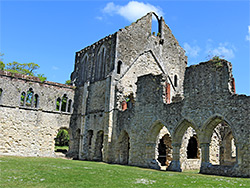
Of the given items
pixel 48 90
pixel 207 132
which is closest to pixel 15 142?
pixel 48 90

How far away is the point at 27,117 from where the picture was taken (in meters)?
24.4

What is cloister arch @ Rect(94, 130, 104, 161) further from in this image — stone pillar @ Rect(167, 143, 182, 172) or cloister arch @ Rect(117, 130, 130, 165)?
stone pillar @ Rect(167, 143, 182, 172)

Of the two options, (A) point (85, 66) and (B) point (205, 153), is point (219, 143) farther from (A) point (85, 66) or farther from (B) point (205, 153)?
(A) point (85, 66)

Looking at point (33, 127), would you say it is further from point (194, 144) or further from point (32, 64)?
point (32, 64)

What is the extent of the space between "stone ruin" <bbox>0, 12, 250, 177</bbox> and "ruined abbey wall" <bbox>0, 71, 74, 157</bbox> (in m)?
0.09

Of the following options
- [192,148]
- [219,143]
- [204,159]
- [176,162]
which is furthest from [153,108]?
[192,148]

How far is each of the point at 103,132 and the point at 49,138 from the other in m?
5.42

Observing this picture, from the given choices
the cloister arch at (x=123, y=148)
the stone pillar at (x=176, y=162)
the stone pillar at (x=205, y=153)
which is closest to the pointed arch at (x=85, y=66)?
the cloister arch at (x=123, y=148)

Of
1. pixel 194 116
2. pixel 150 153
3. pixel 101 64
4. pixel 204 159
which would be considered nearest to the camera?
pixel 204 159

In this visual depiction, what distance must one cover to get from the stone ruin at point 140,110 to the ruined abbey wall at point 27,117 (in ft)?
0.28

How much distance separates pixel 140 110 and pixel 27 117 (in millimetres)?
11260

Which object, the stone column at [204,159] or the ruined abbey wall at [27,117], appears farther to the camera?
the ruined abbey wall at [27,117]

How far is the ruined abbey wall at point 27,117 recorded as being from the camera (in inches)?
925

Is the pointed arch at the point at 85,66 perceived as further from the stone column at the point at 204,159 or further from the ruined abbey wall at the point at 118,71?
the stone column at the point at 204,159
